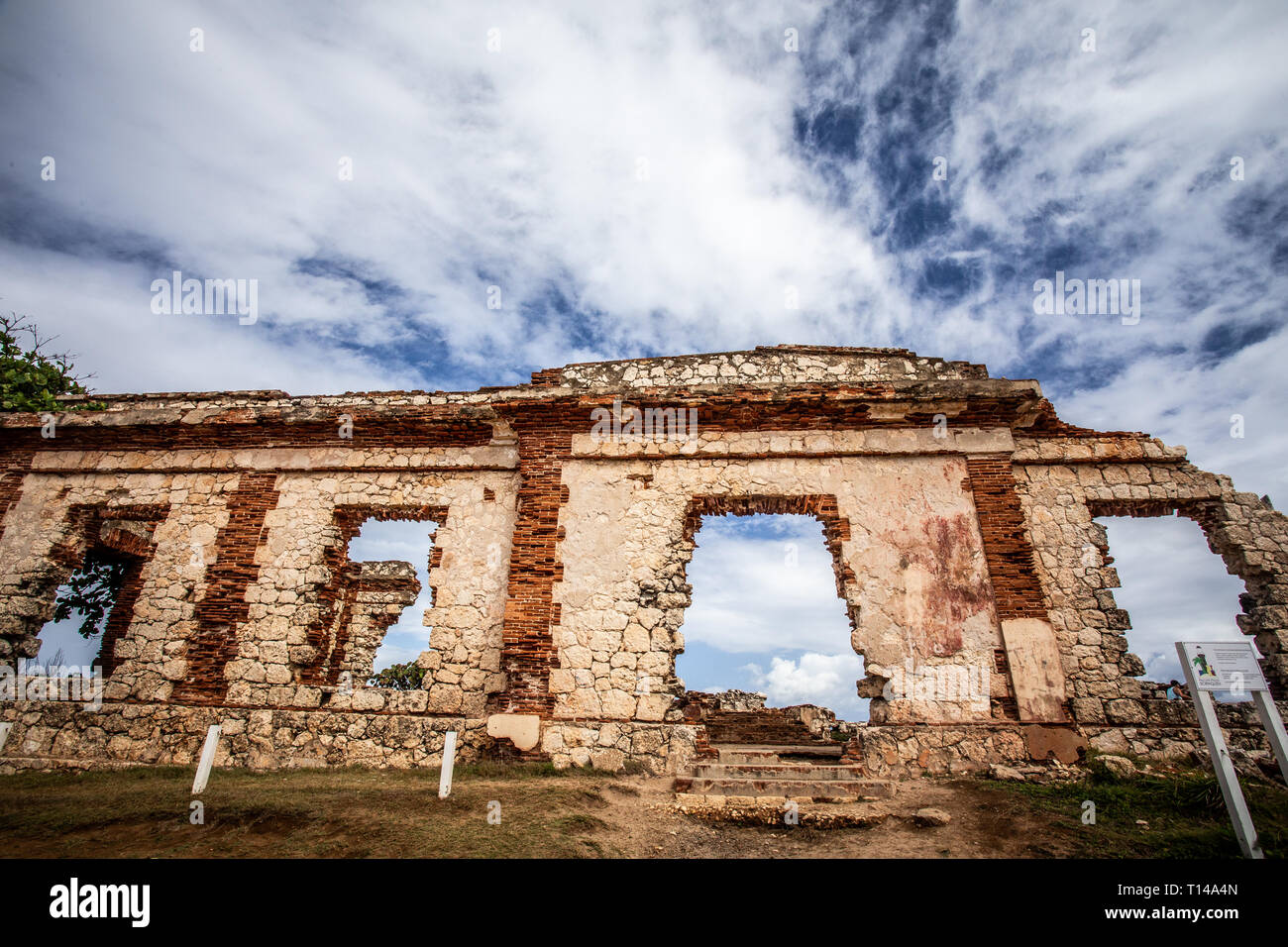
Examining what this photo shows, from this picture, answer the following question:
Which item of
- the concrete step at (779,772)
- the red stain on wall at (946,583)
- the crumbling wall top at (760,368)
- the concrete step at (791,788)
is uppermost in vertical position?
the crumbling wall top at (760,368)

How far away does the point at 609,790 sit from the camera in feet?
18.7

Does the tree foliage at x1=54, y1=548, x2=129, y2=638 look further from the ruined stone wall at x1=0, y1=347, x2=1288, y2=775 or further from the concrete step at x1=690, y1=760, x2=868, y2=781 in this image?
the concrete step at x1=690, y1=760, x2=868, y2=781

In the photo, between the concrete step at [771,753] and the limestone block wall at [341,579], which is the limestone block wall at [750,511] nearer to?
the concrete step at [771,753]

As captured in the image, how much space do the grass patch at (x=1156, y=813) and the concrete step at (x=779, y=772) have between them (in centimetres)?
141

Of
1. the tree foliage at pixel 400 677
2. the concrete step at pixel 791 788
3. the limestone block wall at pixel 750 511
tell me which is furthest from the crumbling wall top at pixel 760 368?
the tree foliage at pixel 400 677

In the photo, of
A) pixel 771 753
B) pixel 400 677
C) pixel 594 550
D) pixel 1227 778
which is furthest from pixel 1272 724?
pixel 400 677

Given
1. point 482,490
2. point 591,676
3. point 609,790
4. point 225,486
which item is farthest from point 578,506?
point 225,486

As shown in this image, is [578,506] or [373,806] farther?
[578,506]

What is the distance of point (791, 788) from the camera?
18.9ft

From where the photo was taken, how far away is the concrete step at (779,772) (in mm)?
5977

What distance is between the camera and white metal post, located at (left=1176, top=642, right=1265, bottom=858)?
3.86 metres

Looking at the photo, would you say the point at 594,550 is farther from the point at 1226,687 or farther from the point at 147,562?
the point at 147,562
